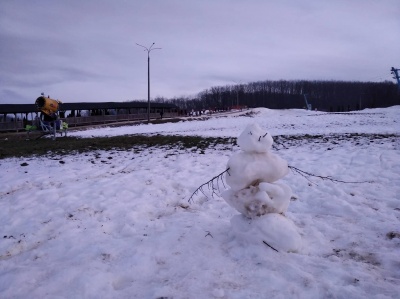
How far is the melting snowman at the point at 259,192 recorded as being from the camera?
12.6 ft

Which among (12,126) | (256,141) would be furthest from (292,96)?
(256,141)

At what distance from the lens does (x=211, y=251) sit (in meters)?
3.94

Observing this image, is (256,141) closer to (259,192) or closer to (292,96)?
(259,192)

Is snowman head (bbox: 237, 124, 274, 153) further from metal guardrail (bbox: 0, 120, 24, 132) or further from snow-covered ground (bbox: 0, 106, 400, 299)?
metal guardrail (bbox: 0, 120, 24, 132)

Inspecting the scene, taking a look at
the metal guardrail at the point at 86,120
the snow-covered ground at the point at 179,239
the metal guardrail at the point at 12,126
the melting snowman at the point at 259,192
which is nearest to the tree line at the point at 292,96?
the metal guardrail at the point at 86,120

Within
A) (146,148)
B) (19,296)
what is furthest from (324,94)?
(19,296)

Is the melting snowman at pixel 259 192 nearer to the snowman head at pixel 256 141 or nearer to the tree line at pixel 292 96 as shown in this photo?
the snowman head at pixel 256 141

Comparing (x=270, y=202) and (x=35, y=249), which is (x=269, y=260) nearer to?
(x=270, y=202)

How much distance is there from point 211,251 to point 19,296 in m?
2.26

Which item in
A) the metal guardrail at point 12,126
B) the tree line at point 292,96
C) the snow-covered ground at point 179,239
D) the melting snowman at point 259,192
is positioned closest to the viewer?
the snow-covered ground at point 179,239

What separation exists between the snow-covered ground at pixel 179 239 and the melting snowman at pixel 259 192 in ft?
0.66

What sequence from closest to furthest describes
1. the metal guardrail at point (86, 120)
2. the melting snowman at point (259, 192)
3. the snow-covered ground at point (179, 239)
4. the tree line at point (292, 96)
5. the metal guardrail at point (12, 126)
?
1. the snow-covered ground at point (179, 239)
2. the melting snowman at point (259, 192)
3. the metal guardrail at point (12, 126)
4. the metal guardrail at point (86, 120)
5. the tree line at point (292, 96)

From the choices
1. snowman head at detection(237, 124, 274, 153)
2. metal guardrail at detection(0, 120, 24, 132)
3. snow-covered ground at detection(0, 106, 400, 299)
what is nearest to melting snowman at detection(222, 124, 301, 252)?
snowman head at detection(237, 124, 274, 153)

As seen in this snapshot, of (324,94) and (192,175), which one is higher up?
(324,94)
